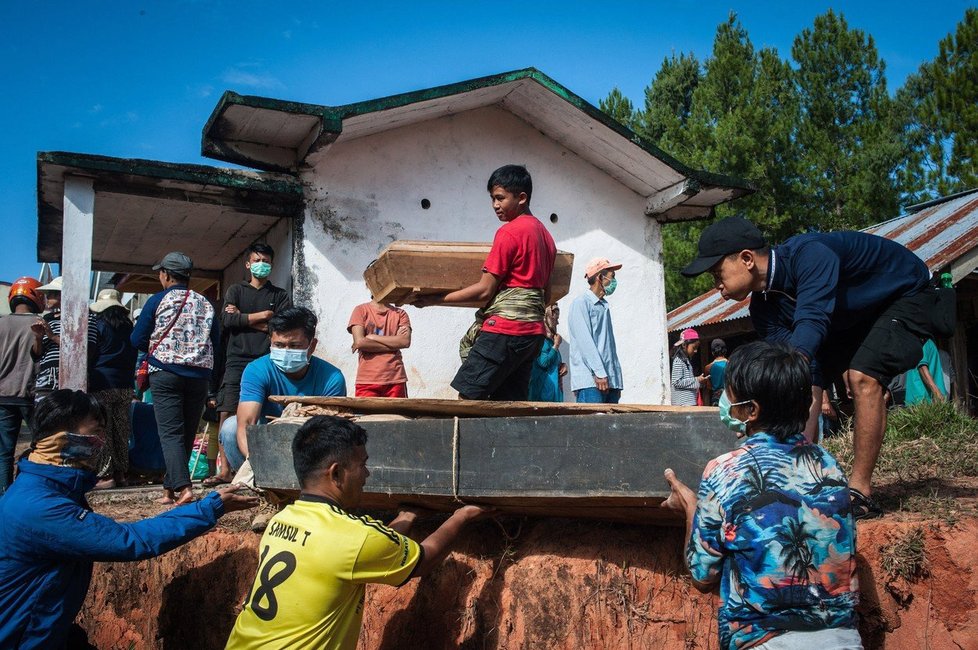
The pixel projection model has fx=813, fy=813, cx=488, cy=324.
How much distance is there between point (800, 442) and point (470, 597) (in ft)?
6.94

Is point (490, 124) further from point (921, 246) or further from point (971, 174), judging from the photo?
point (971, 174)

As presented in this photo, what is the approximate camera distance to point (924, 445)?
16.3 ft

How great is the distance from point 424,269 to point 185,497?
7.80 feet

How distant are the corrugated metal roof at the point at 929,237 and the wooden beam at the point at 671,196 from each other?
304cm

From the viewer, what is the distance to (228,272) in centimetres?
1079

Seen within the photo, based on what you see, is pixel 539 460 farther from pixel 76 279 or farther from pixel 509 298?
pixel 76 279

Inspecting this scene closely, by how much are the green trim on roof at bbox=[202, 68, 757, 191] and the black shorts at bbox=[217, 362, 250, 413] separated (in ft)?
6.98

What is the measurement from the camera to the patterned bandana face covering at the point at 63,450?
159 inches

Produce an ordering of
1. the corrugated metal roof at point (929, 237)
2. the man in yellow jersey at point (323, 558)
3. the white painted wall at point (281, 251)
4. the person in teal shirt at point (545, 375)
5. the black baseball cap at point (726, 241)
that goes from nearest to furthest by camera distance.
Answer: the man in yellow jersey at point (323, 558), the black baseball cap at point (726, 241), the person in teal shirt at point (545, 375), the white painted wall at point (281, 251), the corrugated metal roof at point (929, 237)

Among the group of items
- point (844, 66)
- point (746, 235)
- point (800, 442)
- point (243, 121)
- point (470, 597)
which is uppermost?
point (844, 66)

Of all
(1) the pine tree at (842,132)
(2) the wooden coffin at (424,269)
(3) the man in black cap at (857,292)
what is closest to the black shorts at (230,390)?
(2) the wooden coffin at (424,269)

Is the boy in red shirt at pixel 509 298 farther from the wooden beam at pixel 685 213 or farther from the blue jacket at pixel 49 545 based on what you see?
the wooden beam at pixel 685 213

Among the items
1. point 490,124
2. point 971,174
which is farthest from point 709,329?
point 971,174

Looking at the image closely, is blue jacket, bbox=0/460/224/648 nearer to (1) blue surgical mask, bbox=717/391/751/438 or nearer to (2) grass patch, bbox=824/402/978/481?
(1) blue surgical mask, bbox=717/391/751/438
